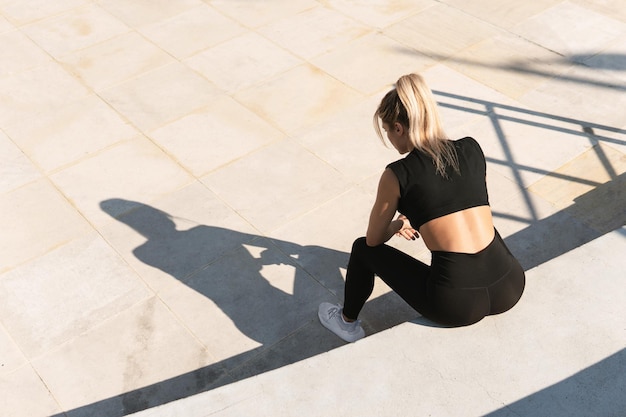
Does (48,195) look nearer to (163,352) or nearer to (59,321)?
(59,321)

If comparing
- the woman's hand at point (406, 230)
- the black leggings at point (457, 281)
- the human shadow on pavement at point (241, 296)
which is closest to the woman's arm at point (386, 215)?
the woman's hand at point (406, 230)

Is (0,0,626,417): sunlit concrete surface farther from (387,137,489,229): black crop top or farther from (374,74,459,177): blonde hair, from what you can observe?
(374,74,459,177): blonde hair

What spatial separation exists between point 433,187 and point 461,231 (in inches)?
11.0

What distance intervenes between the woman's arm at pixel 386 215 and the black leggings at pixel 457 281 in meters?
0.14

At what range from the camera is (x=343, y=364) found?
383 centimetres

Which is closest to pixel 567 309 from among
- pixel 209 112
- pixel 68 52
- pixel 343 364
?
pixel 343 364

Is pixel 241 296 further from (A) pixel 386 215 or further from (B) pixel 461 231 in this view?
(B) pixel 461 231

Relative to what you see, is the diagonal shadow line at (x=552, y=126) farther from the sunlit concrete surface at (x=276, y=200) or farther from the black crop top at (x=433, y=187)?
the black crop top at (x=433, y=187)

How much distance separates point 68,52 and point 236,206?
349 centimetres

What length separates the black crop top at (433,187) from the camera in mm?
3539

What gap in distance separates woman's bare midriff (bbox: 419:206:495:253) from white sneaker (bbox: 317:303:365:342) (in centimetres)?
128

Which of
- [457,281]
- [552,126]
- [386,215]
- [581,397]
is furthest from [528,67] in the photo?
[581,397]

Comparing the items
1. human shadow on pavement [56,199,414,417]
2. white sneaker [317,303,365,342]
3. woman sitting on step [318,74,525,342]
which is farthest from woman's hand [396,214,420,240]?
human shadow on pavement [56,199,414,417]

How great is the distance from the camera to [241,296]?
5121 mm
